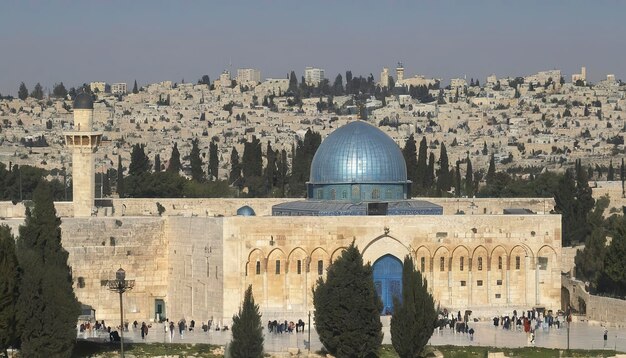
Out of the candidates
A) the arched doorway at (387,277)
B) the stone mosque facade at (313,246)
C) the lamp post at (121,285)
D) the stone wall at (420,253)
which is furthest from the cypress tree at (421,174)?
the lamp post at (121,285)

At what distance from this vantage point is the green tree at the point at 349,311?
44594 millimetres

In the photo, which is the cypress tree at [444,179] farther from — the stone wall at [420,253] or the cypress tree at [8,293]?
the cypress tree at [8,293]

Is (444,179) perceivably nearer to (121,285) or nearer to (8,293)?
(8,293)

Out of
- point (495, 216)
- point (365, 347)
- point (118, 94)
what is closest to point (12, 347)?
point (365, 347)

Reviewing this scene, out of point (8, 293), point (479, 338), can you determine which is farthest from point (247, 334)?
point (479, 338)

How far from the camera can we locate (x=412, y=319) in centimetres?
4441

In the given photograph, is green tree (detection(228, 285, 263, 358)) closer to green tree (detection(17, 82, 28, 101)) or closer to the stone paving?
the stone paving

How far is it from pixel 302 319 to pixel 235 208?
39.1 ft

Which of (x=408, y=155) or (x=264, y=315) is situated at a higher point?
(x=408, y=155)

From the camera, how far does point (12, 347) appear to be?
1758 inches

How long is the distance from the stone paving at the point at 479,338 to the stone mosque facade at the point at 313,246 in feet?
5.44

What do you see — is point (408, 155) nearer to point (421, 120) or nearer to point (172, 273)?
point (172, 273)

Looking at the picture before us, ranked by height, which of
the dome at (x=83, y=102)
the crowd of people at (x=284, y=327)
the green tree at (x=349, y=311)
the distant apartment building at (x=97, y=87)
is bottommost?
the crowd of people at (x=284, y=327)

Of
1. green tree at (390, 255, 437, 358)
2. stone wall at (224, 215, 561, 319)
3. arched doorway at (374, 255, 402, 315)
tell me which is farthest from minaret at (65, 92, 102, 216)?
green tree at (390, 255, 437, 358)
